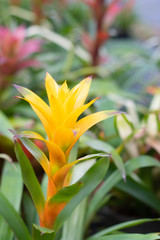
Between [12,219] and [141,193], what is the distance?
390 mm

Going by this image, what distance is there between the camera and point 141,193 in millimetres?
815

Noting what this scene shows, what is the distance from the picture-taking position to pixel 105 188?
2.30ft

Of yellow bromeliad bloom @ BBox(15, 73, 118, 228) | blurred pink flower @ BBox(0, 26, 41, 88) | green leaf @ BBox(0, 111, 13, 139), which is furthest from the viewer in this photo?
blurred pink flower @ BBox(0, 26, 41, 88)

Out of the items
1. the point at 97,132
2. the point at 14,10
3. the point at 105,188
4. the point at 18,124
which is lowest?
the point at 105,188

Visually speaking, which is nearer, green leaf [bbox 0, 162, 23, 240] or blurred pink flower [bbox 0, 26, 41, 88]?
green leaf [bbox 0, 162, 23, 240]

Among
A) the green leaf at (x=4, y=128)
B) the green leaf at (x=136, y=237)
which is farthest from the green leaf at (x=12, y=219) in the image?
the green leaf at (x=4, y=128)

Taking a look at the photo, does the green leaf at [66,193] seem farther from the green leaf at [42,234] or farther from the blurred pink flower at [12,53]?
the blurred pink flower at [12,53]

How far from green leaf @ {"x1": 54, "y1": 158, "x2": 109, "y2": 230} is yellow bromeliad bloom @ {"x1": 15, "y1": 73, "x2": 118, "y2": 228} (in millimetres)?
44

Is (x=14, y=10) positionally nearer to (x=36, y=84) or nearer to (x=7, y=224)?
(x=36, y=84)

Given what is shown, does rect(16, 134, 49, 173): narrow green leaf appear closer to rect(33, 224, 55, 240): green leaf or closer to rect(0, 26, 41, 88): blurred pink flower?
rect(33, 224, 55, 240): green leaf

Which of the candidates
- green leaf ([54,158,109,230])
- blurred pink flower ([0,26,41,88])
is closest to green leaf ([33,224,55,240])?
green leaf ([54,158,109,230])

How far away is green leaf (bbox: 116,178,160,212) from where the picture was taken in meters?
0.81

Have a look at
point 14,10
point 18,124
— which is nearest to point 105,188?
point 18,124

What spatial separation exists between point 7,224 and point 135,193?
0.36 metres
